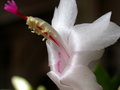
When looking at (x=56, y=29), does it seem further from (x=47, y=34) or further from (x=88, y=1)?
(x=88, y=1)

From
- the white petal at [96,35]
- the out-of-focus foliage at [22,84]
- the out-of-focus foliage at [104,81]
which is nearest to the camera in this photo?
the white petal at [96,35]

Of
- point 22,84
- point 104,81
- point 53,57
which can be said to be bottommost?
point 22,84

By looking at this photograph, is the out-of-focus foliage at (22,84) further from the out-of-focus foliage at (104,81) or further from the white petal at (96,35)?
the white petal at (96,35)

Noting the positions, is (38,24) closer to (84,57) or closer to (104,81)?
(84,57)

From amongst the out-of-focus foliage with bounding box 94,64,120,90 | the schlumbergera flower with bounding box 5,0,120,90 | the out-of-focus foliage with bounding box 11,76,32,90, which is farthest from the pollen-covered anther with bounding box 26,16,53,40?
the out-of-focus foliage with bounding box 11,76,32,90

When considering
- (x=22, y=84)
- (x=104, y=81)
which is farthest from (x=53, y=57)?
(x=22, y=84)

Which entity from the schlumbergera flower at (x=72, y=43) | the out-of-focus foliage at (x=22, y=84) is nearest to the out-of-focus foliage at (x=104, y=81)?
the schlumbergera flower at (x=72, y=43)

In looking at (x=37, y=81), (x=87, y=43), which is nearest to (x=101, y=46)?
(x=87, y=43)
